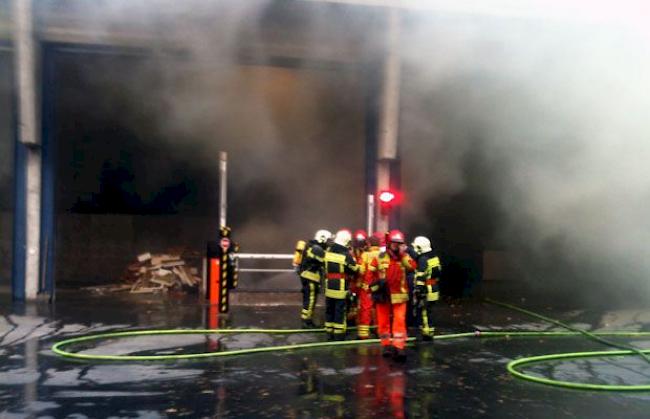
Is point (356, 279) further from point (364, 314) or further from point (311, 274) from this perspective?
point (311, 274)

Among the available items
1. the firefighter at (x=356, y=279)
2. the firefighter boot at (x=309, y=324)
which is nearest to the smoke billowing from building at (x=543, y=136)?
the firefighter at (x=356, y=279)

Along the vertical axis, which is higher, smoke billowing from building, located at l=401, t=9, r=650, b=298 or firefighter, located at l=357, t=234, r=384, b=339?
smoke billowing from building, located at l=401, t=9, r=650, b=298

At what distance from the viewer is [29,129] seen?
8.70m

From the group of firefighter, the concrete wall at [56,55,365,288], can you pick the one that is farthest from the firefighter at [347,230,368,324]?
the concrete wall at [56,55,365,288]

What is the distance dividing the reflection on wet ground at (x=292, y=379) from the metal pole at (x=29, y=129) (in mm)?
1857

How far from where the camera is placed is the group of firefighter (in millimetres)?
5699

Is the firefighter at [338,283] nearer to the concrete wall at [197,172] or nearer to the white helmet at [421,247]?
the white helmet at [421,247]

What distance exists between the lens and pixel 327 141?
39.4ft

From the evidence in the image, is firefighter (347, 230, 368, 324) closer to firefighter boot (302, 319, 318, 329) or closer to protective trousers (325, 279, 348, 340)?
protective trousers (325, 279, 348, 340)

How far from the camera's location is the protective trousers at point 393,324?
220 inches

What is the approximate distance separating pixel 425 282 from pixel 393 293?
36.9 inches

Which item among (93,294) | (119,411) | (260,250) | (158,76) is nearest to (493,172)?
(260,250)

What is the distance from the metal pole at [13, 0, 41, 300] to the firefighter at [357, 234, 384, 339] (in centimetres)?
510

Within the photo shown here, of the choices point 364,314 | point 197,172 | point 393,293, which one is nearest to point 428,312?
point 364,314
